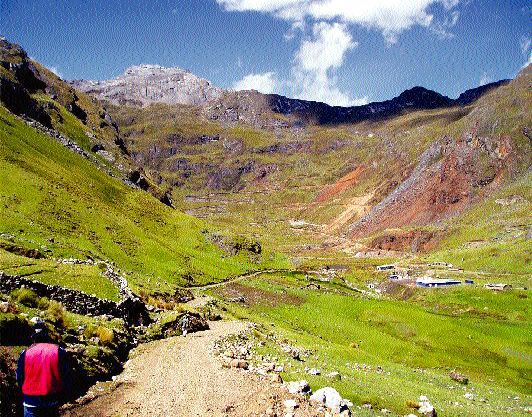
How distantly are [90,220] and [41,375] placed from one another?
231 ft

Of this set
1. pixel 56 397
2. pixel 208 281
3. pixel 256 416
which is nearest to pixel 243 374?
pixel 256 416

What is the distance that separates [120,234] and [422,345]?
55.5 meters

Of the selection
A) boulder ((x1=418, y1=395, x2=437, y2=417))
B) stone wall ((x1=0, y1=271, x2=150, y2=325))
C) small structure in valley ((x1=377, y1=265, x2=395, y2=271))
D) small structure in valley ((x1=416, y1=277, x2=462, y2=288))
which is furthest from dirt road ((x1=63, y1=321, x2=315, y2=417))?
small structure in valley ((x1=377, y1=265, x2=395, y2=271))

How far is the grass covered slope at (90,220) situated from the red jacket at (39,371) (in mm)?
Answer: 34458

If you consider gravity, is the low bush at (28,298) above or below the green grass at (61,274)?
below

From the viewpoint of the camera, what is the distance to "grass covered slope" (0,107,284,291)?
62.0 metres

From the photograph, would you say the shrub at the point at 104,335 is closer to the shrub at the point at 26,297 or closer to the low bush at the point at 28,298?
the low bush at the point at 28,298

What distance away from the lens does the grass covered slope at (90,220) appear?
62.0m

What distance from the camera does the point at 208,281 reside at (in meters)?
84.8

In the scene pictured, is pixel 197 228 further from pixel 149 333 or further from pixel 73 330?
pixel 73 330

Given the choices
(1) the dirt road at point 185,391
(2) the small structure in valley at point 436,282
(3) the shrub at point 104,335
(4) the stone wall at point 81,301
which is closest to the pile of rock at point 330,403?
(1) the dirt road at point 185,391

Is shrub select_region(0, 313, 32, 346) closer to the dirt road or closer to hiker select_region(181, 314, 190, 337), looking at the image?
the dirt road

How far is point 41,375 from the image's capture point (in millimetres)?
13211

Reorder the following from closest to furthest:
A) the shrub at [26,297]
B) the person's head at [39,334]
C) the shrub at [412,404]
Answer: the person's head at [39,334] < the shrub at [412,404] < the shrub at [26,297]
